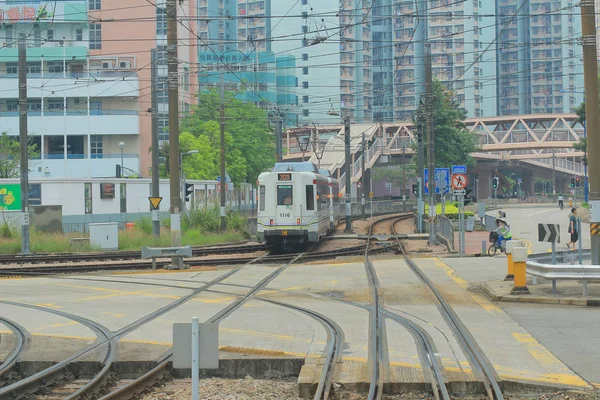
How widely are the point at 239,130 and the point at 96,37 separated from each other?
16000mm

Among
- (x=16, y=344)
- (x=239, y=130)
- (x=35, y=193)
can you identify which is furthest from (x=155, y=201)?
(x=239, y=130)

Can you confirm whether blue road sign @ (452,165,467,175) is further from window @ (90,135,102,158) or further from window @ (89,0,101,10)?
window @ (89,0,101,10)

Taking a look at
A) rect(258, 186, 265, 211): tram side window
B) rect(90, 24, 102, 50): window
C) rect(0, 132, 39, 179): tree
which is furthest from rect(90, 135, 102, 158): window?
rect(258, 186, 265, 211): tram side window

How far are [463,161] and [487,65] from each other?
78.2 meters

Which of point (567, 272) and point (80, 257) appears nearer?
point (567, 272)

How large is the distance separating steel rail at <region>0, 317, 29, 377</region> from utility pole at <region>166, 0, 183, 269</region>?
1100 centimetres

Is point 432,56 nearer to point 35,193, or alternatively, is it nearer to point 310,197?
point 35,193

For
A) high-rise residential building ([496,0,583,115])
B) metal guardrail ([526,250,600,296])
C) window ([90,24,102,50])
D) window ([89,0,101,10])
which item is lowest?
metal guardrail ([526,250,600,296])

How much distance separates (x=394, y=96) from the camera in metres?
142

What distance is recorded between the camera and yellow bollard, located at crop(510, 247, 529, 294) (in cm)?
1730

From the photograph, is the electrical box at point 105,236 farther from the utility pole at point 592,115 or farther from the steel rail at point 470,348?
the utility pole at point 592,115

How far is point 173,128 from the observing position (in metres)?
26.7

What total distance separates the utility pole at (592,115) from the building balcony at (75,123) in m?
59.5

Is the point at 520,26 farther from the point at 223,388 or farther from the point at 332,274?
the point at 223,388
